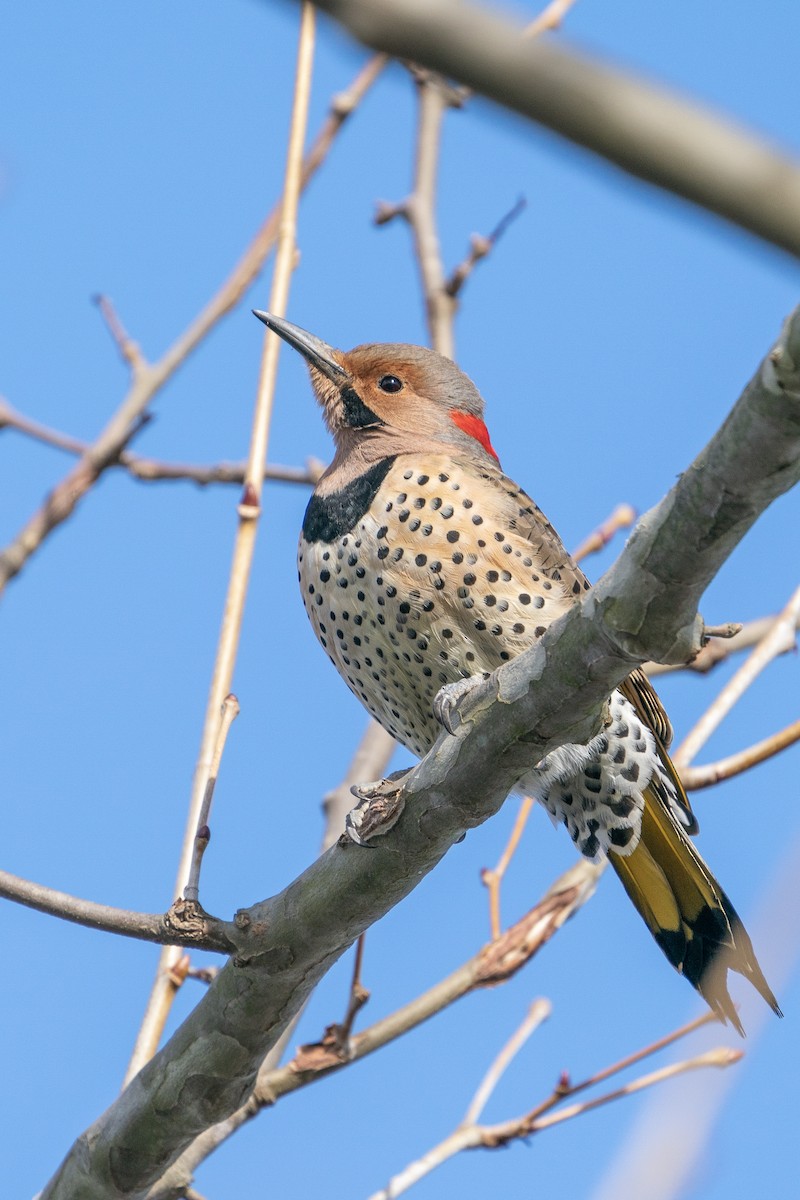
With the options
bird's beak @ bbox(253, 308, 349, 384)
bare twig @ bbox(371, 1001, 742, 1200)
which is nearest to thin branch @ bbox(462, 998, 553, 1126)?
bare twig @ bbox(371, 1001, 742, 1200)

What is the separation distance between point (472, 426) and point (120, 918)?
2.78 m

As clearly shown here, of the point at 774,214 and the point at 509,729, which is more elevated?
the point at 509,729

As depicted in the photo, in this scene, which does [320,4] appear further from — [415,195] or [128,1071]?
[415,195]

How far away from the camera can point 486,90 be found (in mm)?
922

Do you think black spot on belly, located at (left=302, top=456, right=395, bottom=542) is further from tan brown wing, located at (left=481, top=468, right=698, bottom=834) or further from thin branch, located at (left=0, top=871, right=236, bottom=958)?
thin branch, located at (left=0, top=871, right=236, bottom=958)

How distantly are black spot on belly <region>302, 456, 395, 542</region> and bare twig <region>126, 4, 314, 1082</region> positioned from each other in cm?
66

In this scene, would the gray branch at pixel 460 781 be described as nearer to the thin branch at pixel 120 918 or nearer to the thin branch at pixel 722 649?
the thin branch at pixel 120 918

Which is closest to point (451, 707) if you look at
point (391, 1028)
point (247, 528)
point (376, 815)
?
point (376, 815)

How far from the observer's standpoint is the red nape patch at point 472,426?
17.1 feet

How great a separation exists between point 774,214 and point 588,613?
168 centimetres

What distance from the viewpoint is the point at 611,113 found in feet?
3.05

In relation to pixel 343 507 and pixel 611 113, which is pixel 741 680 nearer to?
pixel 343 507

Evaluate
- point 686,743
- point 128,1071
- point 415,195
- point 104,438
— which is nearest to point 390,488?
point 104,438

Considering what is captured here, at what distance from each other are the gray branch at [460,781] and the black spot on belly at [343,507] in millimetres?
1527
